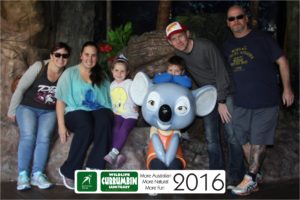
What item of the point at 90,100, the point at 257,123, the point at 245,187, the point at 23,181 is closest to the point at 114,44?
the point at 90,100

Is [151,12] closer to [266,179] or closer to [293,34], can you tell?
[293,34]

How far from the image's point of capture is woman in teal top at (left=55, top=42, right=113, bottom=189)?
16.8 ft

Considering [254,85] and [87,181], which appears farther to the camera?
[254,85]

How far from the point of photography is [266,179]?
18.7 feet

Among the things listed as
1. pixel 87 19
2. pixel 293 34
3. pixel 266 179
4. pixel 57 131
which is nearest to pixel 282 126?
pixel 266 179

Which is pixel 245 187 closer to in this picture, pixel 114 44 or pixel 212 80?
pixel 212 80

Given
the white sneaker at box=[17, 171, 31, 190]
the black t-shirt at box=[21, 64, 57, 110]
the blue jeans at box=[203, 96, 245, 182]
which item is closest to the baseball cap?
the blue jeans at box=[203, 96, 245, 182]

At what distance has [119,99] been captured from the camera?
5387mm

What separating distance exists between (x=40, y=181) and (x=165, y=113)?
145 cm

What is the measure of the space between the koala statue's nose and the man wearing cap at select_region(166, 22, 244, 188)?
20.6 inches

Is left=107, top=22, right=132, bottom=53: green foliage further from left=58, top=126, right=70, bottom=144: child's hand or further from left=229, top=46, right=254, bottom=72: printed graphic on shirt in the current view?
left=229, top=46, right=254, bottom=72: printed graphic on shirt

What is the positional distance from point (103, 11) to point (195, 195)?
440 cm

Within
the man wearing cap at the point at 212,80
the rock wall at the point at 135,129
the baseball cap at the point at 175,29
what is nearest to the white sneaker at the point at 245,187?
the man wearing cap at the point at 212,80

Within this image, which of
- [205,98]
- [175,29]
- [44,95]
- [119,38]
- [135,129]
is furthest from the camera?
[119,38]
